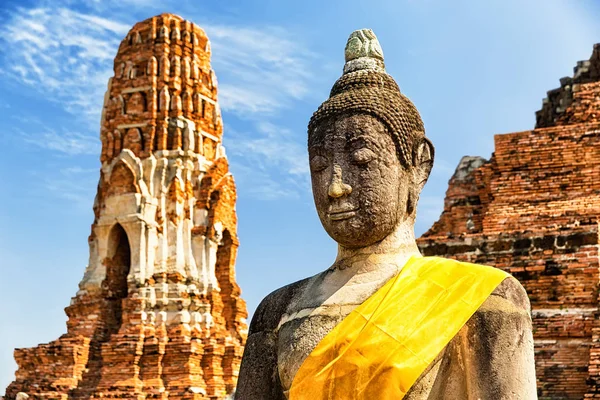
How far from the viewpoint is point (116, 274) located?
27.0 m

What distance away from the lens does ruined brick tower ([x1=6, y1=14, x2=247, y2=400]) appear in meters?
25.0

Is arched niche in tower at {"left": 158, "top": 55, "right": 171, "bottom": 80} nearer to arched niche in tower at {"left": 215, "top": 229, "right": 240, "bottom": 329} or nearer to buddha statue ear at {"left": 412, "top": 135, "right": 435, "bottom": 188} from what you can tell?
arched niche in tower at {"left": 215, "top": 229, "right": 240, "bottom": 329}

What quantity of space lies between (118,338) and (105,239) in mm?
2938

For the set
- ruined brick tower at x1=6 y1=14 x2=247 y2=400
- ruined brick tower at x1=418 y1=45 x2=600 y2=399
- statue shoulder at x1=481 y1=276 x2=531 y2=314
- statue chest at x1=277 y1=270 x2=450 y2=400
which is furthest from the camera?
ruined brick tower at x1=6 y1=14 x2=247 y2=400

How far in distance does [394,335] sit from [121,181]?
79.1 feet

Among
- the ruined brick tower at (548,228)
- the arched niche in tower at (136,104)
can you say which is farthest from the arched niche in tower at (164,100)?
the ruined brick tower at (548,228)

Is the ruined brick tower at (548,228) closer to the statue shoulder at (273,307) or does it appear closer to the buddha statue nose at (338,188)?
the statue shoulder at (273,307)

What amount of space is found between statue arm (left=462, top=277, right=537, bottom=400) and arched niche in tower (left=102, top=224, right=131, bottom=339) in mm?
23527

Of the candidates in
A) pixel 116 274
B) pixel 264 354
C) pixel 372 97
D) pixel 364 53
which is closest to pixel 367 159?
pixel 372 97

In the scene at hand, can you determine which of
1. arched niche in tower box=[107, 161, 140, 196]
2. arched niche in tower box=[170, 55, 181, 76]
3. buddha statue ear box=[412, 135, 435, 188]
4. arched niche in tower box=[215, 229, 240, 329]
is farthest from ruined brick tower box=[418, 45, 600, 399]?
arched niche in tower box=[170, 55, 181, 76]

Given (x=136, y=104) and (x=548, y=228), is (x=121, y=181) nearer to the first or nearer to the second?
(x=136, y=104)

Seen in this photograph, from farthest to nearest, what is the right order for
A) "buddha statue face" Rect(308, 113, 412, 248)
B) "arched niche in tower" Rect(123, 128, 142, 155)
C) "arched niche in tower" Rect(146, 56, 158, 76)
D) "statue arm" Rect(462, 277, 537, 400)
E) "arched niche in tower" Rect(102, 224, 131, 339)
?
"arched niche in tower" Rect(146, 56, 158, 76), "arched niche in tower" Rect(123, 128, 142, 155), "arched niche in tower" Rect(102, 224, 131, 339), "buddha statue face" Rect(308, 113, 412, 248), "statue arm" Rect(462, 277, 537, 400)

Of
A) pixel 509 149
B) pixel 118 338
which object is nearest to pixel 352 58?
pixel 509 149

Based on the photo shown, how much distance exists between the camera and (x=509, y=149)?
620 inches
